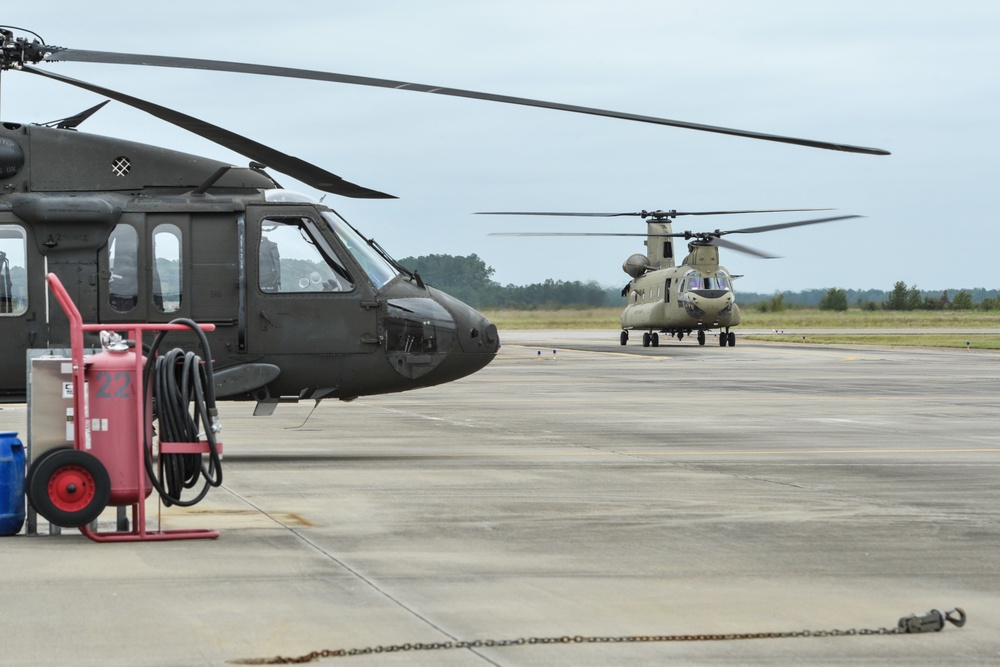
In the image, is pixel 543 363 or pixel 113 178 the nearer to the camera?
pixel 113 178

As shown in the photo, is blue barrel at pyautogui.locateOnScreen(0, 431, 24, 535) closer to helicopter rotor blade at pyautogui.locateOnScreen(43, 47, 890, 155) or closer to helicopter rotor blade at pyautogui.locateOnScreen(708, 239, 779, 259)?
helicopter rotor blade at pyautogui.locateOnScreen(43, 47, 890, 155)

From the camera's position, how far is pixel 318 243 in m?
13.1

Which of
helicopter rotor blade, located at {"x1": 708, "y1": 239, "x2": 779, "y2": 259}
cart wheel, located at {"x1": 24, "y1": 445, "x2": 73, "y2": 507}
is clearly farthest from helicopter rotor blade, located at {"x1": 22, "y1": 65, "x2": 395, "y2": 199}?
helicopter rotor blade, located at {"x1": 708, "y1": 239, "x2": 779, "y2": 259}

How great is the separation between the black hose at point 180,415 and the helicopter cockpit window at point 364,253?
477 centimetres

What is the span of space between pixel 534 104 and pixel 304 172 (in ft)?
10.0

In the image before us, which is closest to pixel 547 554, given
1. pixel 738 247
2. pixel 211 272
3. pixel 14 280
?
pixel 211 272

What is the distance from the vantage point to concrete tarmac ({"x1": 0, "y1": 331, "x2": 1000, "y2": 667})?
5594 mm

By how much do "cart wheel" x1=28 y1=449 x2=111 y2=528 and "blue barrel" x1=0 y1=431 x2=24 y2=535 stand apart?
22 cm

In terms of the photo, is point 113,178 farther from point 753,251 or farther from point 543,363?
point 753,251

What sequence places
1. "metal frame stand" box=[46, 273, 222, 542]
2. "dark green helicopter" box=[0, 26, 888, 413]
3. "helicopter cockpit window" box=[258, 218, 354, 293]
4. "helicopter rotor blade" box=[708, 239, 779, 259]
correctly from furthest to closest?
1. "helicopter rotor blade" box=[708, 239, 779, 259]
2. "helicopter cockpit window" box=[258, 218, 354, 293]
3. "dark green helicopter" box=[0, 26, 888, 413]
4. "metal frame stand" box=[46, 273, 222, 542]

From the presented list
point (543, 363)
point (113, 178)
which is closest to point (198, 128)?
point (113, 178)

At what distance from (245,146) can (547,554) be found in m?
4.98

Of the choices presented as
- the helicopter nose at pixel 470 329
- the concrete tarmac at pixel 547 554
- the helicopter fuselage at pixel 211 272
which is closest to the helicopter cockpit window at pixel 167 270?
the helicopter fuselage at pixel 211 272

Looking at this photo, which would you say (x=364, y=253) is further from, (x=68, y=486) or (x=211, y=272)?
(x=68, y=486)
